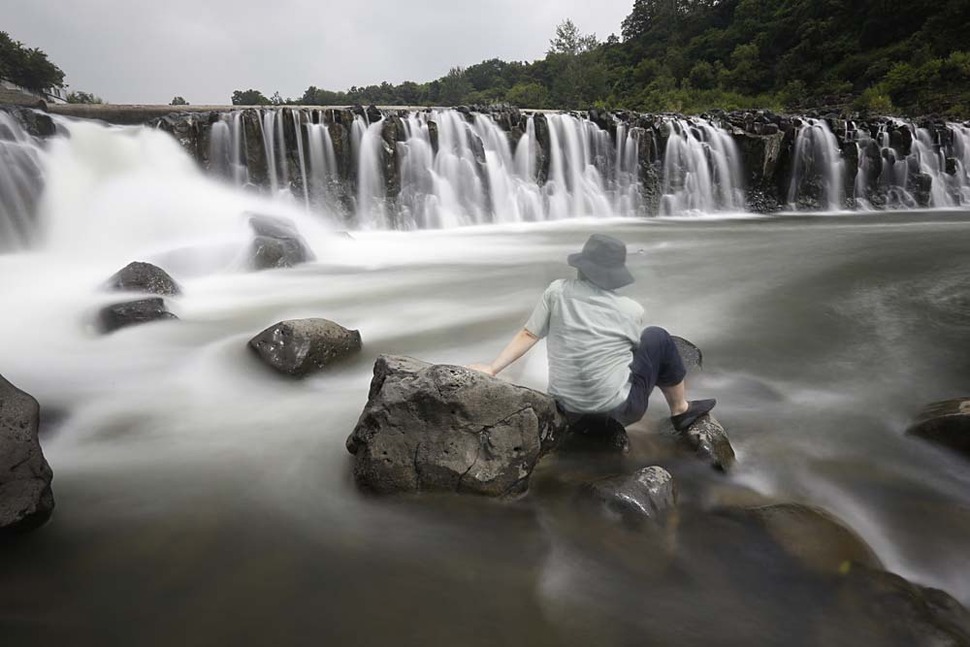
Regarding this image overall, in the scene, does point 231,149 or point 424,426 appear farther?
point 231,149

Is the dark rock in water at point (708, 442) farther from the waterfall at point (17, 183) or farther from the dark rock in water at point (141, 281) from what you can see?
the waterfall at point (17, 183)

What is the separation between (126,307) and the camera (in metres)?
5.38

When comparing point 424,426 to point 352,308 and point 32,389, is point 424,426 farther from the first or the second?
point 352,308

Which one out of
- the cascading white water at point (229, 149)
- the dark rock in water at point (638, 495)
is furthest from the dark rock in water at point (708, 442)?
the cascading white water at point (229, 149)

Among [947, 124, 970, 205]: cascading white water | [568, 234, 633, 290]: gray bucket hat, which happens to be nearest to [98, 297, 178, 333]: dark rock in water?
[568, 234, 633, 290]: gray bucket hat

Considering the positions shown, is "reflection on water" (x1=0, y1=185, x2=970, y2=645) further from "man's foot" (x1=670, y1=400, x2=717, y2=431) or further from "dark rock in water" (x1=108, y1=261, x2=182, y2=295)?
"dark rock in water" (x1=108, y1=261, x2=182, y2=295)

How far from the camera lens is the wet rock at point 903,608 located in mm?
1919

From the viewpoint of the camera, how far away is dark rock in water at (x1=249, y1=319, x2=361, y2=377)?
13.9 feet

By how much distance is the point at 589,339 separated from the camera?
2.69 meters

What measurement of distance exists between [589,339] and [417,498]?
1176mm

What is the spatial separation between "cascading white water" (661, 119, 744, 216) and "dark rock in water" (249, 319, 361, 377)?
1320 cm

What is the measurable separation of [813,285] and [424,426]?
679cm

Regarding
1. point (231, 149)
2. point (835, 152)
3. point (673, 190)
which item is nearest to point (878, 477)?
point (231, 149)

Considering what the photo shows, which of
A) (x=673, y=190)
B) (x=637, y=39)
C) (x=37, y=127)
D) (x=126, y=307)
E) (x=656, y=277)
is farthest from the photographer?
(x=637, y=39)
